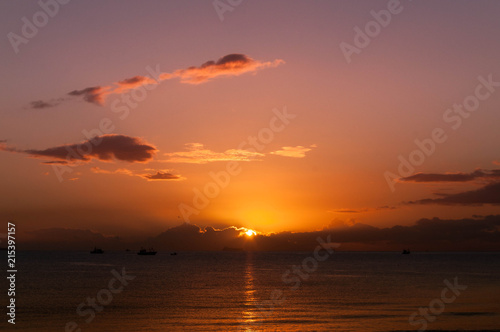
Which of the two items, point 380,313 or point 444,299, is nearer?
point 380,313

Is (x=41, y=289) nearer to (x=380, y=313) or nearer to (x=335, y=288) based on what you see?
(x=335, y=288)

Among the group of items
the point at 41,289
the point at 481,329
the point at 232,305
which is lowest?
the point at 481,329

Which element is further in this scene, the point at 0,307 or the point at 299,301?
the point at 299,301

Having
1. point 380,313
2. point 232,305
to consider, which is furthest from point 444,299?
point 232,305

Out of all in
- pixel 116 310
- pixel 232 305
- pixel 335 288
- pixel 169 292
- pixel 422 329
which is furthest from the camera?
pixel 335 288

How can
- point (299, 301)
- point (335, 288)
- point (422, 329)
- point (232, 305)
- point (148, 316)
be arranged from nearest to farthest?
point (422, 329) < point (148, 316) < point (232, 305) < point (299, 301) < point (335, 288)

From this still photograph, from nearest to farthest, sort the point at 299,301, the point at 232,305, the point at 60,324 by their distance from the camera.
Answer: the point at 60,324 < the point at 232,305 < the point at 299,301

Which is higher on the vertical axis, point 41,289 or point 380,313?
point 41,289

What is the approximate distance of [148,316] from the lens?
65875 millimetres

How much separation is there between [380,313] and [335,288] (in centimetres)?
3781

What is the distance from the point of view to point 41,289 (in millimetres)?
100750

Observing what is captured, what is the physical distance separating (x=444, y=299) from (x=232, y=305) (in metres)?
37.0

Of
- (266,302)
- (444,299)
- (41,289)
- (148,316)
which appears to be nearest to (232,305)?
(266,302)

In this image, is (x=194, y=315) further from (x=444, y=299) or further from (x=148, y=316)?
(x=444, y=299)
